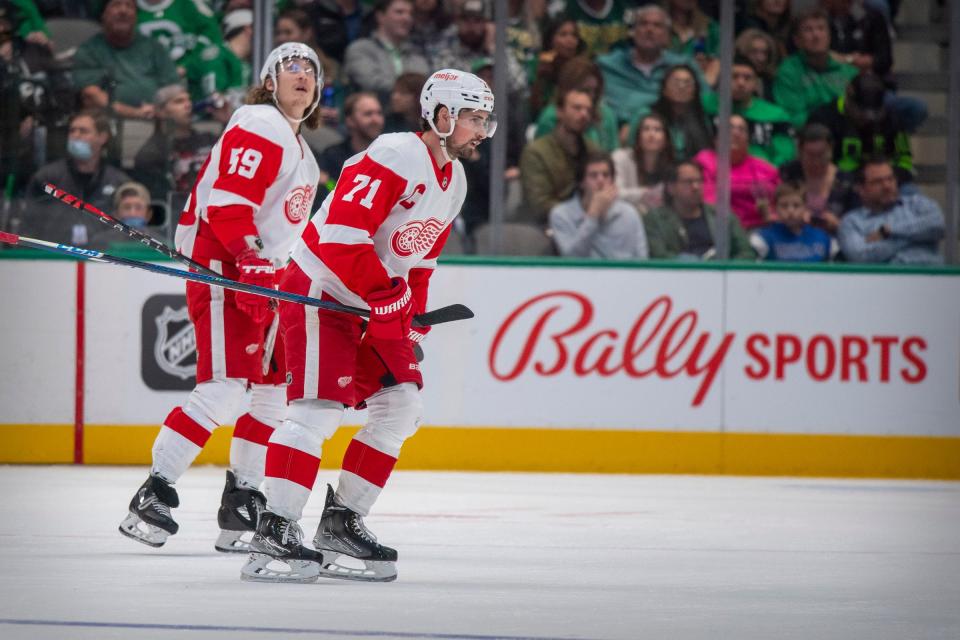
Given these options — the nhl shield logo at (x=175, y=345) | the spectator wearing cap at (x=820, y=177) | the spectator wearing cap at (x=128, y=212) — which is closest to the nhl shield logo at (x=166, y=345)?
the nhl shield logo at (x=175, y=345)

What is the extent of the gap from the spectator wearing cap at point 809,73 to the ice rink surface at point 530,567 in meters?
2.12

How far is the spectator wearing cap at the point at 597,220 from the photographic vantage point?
7.76 m

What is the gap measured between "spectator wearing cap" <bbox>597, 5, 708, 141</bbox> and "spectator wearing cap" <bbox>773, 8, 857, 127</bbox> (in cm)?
46

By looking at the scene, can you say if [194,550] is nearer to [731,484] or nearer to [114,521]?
[114,521]

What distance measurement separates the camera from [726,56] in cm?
789

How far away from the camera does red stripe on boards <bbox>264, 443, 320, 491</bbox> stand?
394 cm

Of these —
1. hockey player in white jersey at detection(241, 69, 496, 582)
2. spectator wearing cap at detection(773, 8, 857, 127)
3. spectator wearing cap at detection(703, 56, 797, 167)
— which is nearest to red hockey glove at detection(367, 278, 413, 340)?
hockey player in white jersey at detection(241, 69, 496, 582)

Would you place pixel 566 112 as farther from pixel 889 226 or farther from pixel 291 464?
pixel 291 464

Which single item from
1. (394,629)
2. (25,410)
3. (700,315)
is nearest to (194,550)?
(394,629)

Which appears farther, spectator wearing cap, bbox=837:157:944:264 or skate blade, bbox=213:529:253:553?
spectator wearing cap, bbox=837:157:944:264

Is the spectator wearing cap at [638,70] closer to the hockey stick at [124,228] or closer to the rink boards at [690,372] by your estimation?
the rink boards at [690,372]

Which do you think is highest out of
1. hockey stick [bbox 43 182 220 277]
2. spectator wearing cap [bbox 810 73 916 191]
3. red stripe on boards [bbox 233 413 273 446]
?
spectator wearing cap [bbox 810 73 916 191]

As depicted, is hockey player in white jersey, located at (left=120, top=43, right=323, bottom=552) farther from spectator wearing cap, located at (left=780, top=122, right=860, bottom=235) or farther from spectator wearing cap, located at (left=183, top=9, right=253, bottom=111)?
spectator wearing cap, located at (left=780, top=122, right=860, bottom=235)

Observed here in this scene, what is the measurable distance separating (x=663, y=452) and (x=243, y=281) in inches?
129
